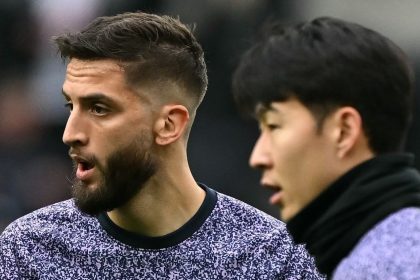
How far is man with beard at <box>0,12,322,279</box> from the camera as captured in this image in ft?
14.1

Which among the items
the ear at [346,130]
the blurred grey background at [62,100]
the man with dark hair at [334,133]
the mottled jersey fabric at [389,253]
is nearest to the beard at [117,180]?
the man with dark hair at [334,133]

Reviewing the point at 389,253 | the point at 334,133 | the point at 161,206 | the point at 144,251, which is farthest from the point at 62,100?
the point at 389,253

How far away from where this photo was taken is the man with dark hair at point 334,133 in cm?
292

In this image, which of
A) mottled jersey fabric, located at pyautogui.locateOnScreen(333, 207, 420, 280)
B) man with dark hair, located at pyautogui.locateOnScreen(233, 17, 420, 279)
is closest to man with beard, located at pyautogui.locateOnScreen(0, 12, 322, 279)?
man with dark hair, located at pyautogui.locateOnScreen(233, 17, 420, 279)

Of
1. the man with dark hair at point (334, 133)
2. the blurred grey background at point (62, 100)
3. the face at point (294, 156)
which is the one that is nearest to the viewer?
the man with dark hair at point (334, 133)

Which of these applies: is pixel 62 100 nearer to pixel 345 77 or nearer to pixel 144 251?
pixel 144 251

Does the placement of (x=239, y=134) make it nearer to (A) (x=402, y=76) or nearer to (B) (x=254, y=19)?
(B) (x=254, y=19)

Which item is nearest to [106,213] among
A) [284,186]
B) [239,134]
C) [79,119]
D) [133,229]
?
[133,229]

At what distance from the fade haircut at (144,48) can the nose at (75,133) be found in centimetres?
25

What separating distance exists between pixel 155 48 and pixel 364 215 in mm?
1781

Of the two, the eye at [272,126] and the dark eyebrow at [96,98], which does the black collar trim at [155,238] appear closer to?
the dark eyebrow at [96,98]

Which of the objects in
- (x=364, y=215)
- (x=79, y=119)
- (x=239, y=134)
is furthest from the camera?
(x=239, y=134)

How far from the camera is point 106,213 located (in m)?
4.45

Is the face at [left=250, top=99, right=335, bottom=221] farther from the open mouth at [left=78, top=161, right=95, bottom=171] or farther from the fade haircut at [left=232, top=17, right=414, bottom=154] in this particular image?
the open mouth at [left=78, top=161, right=95, bottom=171]
